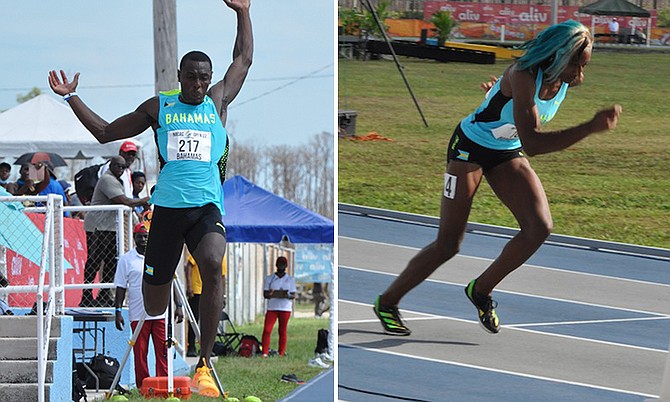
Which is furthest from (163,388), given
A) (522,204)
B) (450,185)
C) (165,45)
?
(165,45)

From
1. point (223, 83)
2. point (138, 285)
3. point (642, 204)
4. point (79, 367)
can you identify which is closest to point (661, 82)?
point (642, 204)

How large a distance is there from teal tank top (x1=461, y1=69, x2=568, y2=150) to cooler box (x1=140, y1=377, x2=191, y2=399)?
3.03 m

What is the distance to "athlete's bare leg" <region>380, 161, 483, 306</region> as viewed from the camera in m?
5.02

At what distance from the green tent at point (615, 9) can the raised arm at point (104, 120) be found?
6.27 ft

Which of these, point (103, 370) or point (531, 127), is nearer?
point (531, 127)

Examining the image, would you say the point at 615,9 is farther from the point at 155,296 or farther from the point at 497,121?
the point at 155,296

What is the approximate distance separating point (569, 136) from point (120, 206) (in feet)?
18.4

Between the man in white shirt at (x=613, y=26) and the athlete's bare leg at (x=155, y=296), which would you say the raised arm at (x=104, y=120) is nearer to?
the athlete's bare leg at (x=155, y=296)

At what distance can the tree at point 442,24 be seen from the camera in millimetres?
5455

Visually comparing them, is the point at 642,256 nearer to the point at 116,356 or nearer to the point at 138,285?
the point at 138,285

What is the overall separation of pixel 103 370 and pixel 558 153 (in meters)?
5.81

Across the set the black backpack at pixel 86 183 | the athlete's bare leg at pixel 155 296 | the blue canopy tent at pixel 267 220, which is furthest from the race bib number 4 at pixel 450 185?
the blue canopy tent at pixel 267 220

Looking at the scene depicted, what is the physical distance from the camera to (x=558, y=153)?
17.0 ft

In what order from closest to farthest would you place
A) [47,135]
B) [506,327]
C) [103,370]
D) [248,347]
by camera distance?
[506,327], [103,370], [248,347], [47,135]
